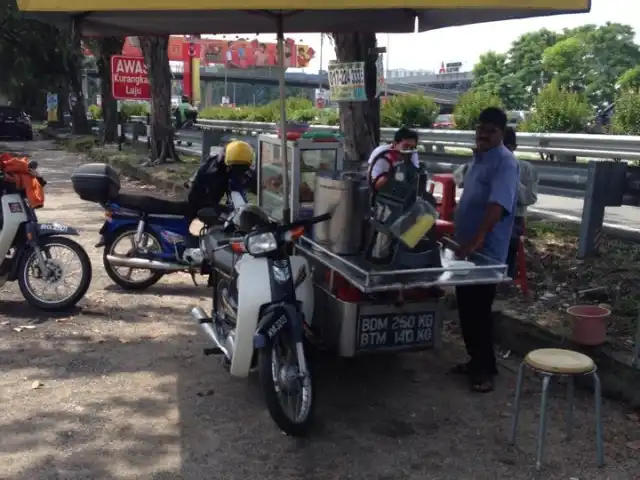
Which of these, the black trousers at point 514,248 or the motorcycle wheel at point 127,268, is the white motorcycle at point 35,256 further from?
the black trousers at point 514,248

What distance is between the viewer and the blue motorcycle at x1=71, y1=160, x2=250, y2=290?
6441 millimetres

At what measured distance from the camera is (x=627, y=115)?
48.5 ft

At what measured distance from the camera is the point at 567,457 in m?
3.74

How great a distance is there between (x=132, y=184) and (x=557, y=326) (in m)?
11.7

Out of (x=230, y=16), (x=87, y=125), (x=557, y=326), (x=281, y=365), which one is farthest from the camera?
(x=87, y=125)

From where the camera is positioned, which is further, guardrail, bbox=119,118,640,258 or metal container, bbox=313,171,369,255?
guardrail, bbox=119,118,640,258

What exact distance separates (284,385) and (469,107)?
13.4 metres

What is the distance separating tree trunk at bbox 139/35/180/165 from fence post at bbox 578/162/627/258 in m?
11.8

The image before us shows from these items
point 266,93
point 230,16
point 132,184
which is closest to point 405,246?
point 230,16

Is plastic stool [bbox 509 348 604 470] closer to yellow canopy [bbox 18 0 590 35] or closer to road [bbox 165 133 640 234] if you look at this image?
yellow canopy [bbox 18 0 590 35]

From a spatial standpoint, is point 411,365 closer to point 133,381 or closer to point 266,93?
point 133,381

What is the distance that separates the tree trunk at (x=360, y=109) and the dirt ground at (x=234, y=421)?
2714mm

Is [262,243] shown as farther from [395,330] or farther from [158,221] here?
[158,221]

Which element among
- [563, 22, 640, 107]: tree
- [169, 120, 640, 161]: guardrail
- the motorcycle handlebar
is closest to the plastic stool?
the motorcycle handlebar
